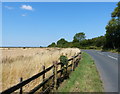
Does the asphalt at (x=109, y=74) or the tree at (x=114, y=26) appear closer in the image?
the asphalt at (x=109, y=74)

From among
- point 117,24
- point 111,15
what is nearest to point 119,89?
point 117,24

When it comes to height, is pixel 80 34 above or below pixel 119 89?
above

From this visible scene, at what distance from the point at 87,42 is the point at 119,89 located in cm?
10622

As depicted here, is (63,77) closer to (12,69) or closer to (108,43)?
(12,69)

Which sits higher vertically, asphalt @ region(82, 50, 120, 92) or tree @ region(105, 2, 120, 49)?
tree @ region(105, 2, 120, 49)

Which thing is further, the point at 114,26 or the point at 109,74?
the point at 114,26

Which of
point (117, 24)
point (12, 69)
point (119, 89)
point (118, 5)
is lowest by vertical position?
point (119, 89)

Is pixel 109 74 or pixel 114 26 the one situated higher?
pixel 114 26

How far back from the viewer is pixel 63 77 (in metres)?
10.2

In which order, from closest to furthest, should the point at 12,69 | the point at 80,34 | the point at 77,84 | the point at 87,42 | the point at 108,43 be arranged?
the point at 77,84 < the point at 12,69 < the point at 108,43 < the point at 87,42 < the point at 80,34

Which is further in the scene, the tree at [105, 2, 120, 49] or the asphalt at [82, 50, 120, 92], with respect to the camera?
the tree at [105, 2, 120, 49]

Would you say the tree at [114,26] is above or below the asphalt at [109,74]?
above

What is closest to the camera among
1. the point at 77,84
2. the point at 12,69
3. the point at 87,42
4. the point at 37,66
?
the point at 77,84

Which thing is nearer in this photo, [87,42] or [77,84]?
[77,84]
